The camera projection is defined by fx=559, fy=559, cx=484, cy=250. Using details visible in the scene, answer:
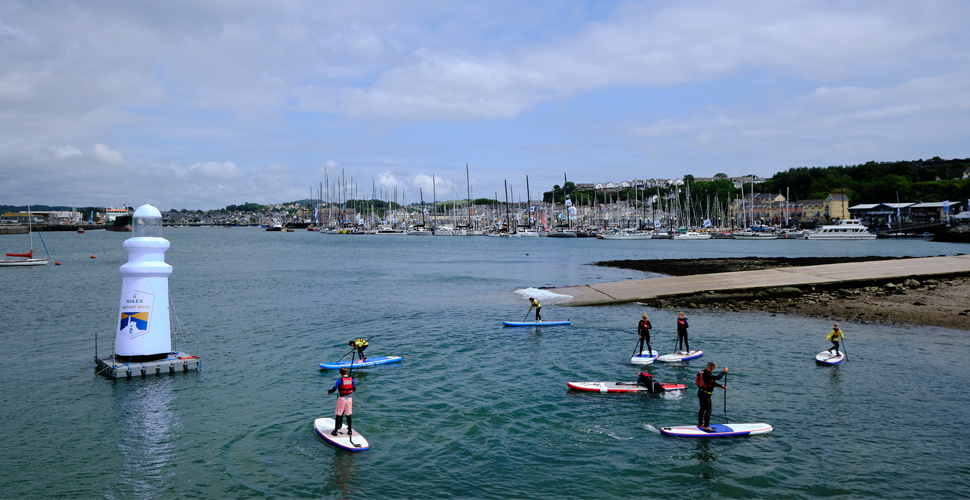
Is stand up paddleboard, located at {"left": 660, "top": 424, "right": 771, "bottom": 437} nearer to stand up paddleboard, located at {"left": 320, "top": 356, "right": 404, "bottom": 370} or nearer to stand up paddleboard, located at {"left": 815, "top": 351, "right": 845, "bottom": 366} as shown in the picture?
stand up paddleboard, located at {"left": 815, "top": 351, "right": 845, "bottom": 366}

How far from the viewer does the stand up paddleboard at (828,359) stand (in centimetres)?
2167

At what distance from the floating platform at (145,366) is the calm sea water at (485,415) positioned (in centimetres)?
47

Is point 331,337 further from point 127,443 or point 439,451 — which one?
point 439,451

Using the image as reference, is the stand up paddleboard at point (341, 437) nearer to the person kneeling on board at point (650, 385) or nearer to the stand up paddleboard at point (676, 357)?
the person kneeling on board at point (650, 385)

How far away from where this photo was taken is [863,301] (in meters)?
35.0

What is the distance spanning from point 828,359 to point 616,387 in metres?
9.51

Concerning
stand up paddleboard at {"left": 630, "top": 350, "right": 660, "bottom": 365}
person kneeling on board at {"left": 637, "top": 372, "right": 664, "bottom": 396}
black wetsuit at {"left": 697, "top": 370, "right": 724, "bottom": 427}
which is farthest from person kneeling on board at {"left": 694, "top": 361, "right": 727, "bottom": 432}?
stand up paddleboard at {"left": 630, "top": 350, "right": 660, "bottom": 365}

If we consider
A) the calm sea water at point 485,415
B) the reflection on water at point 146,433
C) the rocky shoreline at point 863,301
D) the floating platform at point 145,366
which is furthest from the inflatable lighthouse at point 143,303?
the rocky shoreline at point 863,301

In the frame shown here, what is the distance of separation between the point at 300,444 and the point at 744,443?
11.6m

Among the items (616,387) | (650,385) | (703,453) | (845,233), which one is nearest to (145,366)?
(616,387)

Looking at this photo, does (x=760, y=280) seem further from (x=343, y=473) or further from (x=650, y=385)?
(x=343, y=473)

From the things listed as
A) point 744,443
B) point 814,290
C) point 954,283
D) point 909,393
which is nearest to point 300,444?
point 744,443

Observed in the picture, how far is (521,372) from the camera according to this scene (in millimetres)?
21609

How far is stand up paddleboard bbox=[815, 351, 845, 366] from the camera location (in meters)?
21.7
